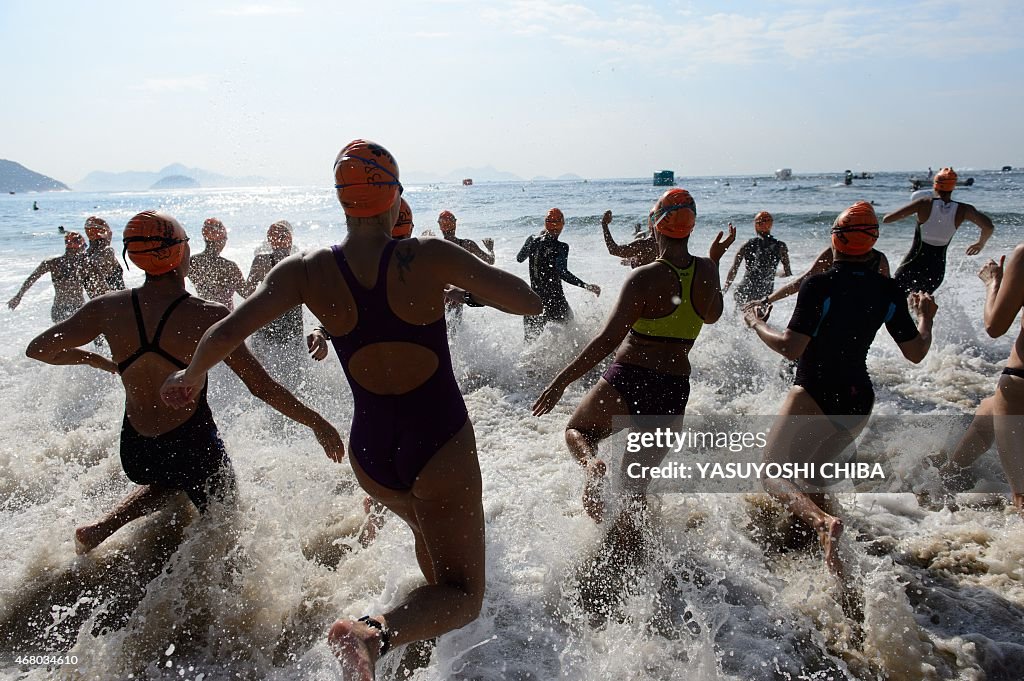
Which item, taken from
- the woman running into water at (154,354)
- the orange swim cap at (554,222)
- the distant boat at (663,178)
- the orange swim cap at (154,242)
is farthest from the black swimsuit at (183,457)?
the distant boat at (663,178)

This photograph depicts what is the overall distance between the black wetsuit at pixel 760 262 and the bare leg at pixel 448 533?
20.6 feet

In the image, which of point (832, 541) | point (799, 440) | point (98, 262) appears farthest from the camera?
point (98, 262)

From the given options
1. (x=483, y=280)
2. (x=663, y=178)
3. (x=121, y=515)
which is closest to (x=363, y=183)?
(x=483, y=280)

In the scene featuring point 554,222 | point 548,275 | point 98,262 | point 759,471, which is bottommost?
point 759,471

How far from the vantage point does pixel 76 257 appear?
7336mm

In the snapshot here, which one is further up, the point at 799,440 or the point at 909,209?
the point at 909,209

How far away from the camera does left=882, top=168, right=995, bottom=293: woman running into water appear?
6.26 meters

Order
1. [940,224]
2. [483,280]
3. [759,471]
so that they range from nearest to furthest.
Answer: [483,280], [759,471], [940,224]

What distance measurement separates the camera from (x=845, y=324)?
3.14 metres

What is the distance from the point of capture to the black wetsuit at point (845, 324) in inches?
122

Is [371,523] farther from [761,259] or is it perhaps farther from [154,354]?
[761,259]

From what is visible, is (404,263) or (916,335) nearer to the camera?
(404,263)

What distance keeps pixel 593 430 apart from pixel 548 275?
14.5 feet

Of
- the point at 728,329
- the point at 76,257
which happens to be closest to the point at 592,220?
the point at 728,329
